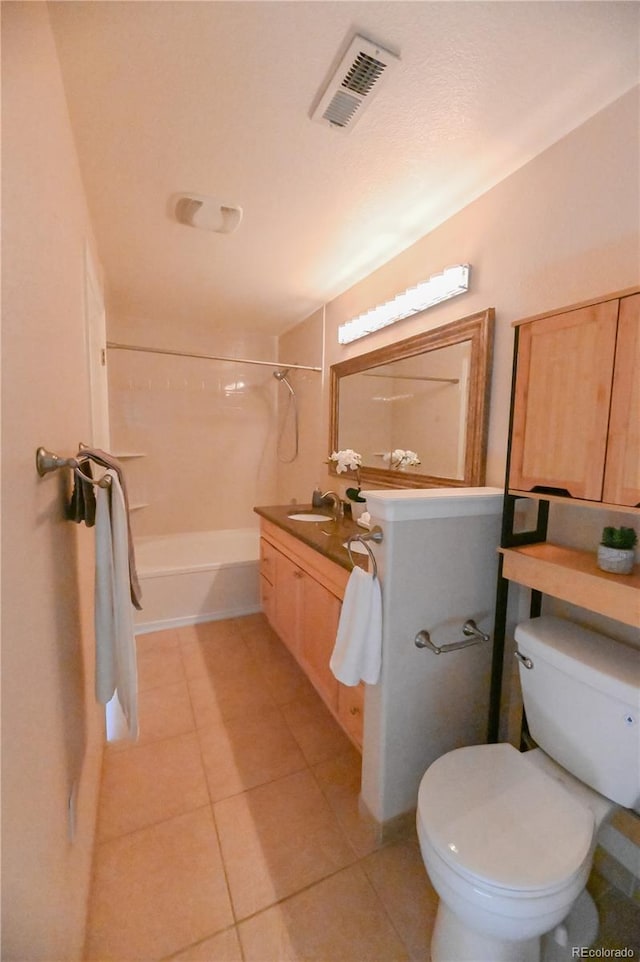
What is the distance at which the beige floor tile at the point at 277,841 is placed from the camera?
43.7 inches

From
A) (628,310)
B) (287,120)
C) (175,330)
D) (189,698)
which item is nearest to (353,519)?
(189,698)

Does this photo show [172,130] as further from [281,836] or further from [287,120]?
[281,836]

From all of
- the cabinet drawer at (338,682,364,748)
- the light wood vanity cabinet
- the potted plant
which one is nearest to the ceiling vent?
the potted plant

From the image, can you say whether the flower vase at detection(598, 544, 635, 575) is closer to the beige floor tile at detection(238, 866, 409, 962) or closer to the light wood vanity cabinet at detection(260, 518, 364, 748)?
the light wood vanity cabinet at detection(260, 518, 364, 748)

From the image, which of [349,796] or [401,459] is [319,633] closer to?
[349,796]

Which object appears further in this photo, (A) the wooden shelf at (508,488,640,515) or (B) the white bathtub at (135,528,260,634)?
(B) the white bathtub at (135,528,260,634)

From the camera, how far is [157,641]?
96.9 inches

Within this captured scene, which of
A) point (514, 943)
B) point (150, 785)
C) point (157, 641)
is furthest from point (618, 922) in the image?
point (157, 641)

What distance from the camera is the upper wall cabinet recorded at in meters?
0.86

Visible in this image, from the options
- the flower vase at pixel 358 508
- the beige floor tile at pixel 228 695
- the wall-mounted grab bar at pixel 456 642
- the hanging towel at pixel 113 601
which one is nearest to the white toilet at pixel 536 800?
the wall-mounted grab bar at pixel 456 642

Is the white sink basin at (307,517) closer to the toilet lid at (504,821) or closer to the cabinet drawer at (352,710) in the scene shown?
the cabinet drawer at (352,710)

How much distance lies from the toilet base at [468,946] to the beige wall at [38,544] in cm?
89

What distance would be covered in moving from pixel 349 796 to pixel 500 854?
A: 766 millimetres

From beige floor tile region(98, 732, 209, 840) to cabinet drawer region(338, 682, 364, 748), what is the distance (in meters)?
0.60
